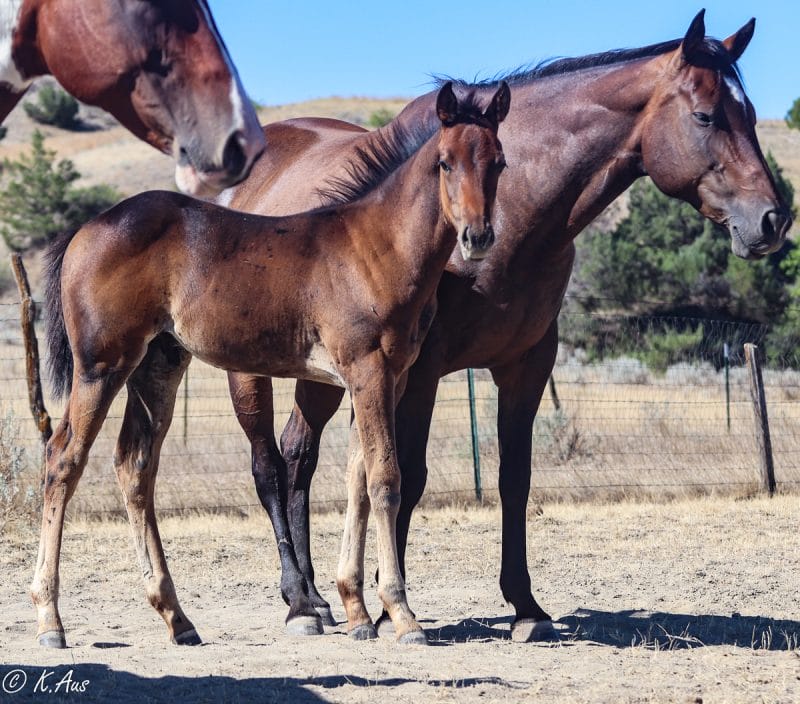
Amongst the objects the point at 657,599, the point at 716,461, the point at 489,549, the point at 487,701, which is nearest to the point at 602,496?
the point at 716,461

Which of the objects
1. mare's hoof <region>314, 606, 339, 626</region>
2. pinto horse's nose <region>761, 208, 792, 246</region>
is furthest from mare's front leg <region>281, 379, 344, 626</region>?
pinto horse's nose <region>761, 208, 792, 246</region>

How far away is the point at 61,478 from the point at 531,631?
2.40m

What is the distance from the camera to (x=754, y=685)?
15.2ft

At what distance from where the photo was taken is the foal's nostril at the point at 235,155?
1.77 metres

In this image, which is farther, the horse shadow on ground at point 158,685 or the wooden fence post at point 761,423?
the wooden fence post at point 761,423

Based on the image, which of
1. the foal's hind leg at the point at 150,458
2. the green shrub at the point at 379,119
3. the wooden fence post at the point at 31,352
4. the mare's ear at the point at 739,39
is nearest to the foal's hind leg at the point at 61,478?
the foal's hind leg at the point at 150,458

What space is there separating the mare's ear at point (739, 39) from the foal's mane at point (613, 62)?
0.09 metres

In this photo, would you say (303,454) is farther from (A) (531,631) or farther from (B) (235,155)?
(B) (235,155)

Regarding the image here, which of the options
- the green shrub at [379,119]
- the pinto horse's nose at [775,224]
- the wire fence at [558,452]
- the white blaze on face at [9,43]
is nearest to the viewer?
the white blaze on face at [9,43]

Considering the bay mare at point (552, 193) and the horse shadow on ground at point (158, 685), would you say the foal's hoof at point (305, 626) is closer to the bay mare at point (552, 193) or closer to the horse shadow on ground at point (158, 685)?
the bay mare at point (552, 193)

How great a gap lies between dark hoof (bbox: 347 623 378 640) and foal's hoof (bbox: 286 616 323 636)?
1.21 ft

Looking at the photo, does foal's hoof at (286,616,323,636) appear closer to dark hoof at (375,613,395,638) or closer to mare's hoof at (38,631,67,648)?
dark hoof at (375,613,395,638)

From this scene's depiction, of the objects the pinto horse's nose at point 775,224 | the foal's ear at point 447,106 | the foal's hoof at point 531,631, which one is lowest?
the foal's hoof at point 531,631

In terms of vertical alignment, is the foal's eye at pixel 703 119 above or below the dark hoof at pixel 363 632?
above
